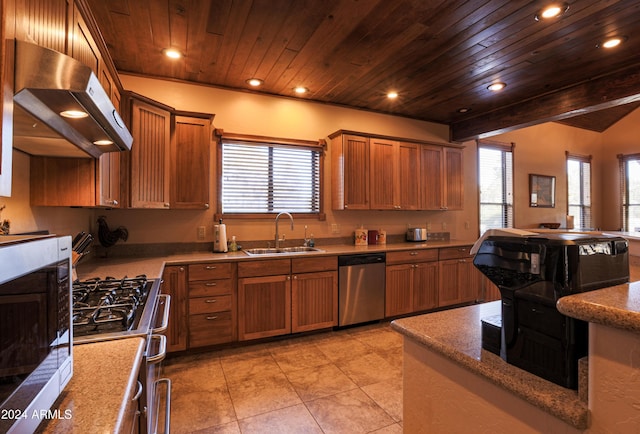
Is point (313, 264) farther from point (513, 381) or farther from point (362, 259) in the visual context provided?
point (513, 381)

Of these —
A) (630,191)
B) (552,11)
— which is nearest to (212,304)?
(552,11)

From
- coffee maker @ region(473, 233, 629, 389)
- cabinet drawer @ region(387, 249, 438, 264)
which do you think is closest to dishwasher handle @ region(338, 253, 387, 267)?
cabinet drawer @ region(387, 249, 438, 264)

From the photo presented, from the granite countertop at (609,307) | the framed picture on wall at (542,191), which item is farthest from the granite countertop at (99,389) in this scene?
the framed picture on wall at (542,191)

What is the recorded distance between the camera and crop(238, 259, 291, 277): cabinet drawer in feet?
9.74

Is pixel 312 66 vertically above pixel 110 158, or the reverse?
pixel 312 66

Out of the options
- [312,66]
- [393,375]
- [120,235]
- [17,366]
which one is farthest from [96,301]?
[312,66]

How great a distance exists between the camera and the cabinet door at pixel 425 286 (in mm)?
3832

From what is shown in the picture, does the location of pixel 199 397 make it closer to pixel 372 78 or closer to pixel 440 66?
pixel 372 78

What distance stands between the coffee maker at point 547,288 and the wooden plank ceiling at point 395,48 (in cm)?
192

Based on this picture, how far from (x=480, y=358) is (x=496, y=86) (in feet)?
11.3

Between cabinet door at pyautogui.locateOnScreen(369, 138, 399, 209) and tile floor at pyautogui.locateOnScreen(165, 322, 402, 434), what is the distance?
168cm

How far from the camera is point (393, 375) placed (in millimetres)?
2529

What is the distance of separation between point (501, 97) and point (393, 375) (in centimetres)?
341

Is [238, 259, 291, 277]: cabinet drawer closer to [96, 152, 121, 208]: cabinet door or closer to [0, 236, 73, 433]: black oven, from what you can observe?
[96, 152, 121, 208]: cabinet door
